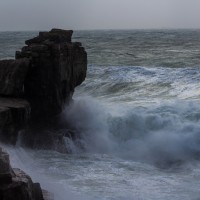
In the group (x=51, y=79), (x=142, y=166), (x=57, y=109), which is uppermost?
(x=51, y=79)

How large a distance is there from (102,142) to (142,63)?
60.2 feet

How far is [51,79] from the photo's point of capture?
593 inches

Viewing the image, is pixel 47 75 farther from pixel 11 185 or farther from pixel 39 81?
pixel 11 185

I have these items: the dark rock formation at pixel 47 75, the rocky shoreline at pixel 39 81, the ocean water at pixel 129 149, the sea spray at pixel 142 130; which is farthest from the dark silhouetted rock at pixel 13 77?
the sea spray at pixel 142 130

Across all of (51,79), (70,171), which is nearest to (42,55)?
(51,79)

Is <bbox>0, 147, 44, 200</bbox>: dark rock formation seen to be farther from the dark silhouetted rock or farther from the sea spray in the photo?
the dark silhouetted rock

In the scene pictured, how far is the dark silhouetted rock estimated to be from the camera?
14586 millimetres

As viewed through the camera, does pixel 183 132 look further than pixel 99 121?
No

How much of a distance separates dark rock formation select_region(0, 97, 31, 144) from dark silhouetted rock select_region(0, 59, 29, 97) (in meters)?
0.48

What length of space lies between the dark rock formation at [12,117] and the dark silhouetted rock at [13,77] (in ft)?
1.57

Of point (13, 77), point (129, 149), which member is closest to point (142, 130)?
point (129, 149)

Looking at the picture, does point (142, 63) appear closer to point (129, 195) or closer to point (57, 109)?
point (57, 109)

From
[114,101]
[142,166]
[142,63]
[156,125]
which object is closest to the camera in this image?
[142,166]

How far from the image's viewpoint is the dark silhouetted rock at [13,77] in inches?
574
